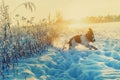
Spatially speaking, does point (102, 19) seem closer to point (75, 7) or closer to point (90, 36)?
point (75, 7)

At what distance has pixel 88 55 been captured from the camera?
8.12 metres

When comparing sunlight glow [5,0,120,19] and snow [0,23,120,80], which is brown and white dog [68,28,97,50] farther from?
sunlight glow [5,0,120,19]

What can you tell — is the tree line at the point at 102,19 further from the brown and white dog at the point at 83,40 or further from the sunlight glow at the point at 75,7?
the brown and white dog at the point at 83,40

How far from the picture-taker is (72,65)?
7332 millimetres

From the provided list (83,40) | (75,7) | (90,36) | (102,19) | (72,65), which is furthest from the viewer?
(102,19)

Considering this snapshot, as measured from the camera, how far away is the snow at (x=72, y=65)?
6.75m

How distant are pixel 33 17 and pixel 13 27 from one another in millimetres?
634

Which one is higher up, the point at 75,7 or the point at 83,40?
the point at 75,7

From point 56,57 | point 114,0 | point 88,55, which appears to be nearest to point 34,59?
point 56,57

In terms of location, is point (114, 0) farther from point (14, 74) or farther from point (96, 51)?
point (14, 74)

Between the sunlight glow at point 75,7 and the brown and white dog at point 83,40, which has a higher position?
the sunlight glow at point 75,7

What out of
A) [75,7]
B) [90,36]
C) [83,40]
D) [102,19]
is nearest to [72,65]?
[83,40]

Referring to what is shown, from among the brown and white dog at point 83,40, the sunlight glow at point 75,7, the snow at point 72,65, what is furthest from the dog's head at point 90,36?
the sunlight glow at point 75,7

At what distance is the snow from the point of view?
6748 mm
